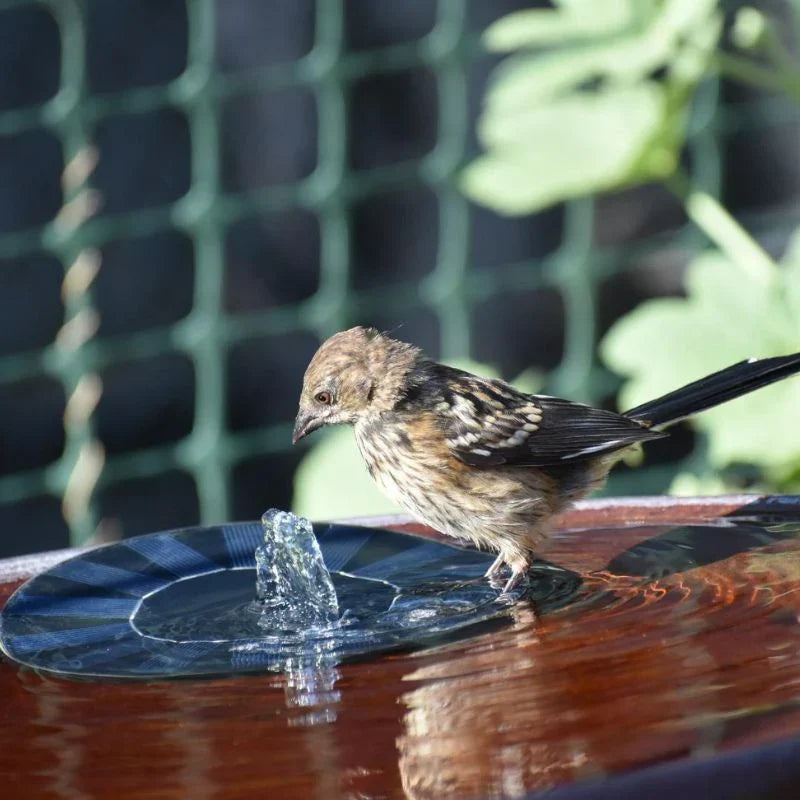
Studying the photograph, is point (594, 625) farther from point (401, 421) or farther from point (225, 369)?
point (225, 369)

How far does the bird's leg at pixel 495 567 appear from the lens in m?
2.93

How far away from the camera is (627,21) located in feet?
14.0

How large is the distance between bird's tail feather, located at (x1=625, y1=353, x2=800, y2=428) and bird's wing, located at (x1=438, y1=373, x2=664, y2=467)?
0.12m

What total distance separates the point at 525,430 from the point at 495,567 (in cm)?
71

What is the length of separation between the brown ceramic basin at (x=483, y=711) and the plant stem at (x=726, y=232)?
156 centimetres

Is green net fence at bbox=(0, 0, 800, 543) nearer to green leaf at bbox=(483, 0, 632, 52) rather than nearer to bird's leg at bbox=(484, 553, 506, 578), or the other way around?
green leaf at bbox=(483, 0, 632, 52)

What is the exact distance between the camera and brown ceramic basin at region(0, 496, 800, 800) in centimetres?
181

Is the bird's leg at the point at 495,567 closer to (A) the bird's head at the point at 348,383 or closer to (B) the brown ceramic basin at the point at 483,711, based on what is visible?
(B) the brown ceramic basin at the point at 483,711

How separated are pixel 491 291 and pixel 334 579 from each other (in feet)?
9.73

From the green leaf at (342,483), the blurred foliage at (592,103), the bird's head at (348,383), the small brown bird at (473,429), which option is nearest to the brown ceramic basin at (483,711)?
the small brown bird at (473,429)

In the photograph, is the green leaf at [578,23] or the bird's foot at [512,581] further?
the green leaf at [578,23]

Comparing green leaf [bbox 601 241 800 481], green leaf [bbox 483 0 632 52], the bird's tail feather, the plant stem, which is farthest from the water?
green leaf [bbox 483 0 632 52]

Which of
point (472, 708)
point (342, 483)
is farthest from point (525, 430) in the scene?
point (472, 708)

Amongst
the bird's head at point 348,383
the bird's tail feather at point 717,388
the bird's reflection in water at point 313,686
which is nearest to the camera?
the bird's reflection in water at point 313,686
